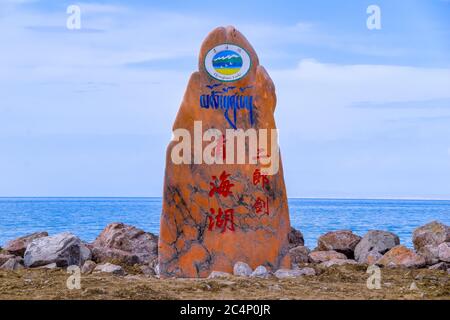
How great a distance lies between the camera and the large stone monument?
10.3 meters

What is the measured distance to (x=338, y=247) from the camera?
44.7 feet

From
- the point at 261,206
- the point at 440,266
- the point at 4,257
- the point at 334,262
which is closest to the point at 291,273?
the point at 261,206

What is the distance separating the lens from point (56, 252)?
11.2 metres

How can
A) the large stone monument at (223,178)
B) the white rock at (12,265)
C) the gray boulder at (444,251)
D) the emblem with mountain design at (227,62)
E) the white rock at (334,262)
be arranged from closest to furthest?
the large stone monument at (223,178)
the emblem with mountain design at (227,62)
the white rock at (12,265)
the white rock at (334,262)
the gray boulder at (444,251)

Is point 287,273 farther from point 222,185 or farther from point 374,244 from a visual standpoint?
point 374,244

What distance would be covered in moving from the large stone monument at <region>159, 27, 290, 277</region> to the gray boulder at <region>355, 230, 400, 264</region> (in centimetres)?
279

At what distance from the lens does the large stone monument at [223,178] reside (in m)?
10.3

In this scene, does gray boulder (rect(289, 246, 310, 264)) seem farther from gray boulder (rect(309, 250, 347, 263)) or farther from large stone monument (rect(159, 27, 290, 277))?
large stone monument (rect(159, 27, 290, 277))

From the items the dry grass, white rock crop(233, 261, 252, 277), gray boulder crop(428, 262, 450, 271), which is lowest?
the dry grass

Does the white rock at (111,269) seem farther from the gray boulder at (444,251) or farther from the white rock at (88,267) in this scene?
the gray boulder at (444,251)

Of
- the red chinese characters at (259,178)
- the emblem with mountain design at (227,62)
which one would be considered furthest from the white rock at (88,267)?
the emblem with mountain design at (227,62)

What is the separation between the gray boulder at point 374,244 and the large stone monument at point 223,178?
2794mm

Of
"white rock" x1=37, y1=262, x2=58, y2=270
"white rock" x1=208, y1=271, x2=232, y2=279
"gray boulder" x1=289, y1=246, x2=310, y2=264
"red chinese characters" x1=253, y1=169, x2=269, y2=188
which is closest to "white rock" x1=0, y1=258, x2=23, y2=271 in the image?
"white rock" x1=37, y1=262, x2=58, y2=270

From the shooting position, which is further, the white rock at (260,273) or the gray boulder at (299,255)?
the gray boulder at (299,255)
